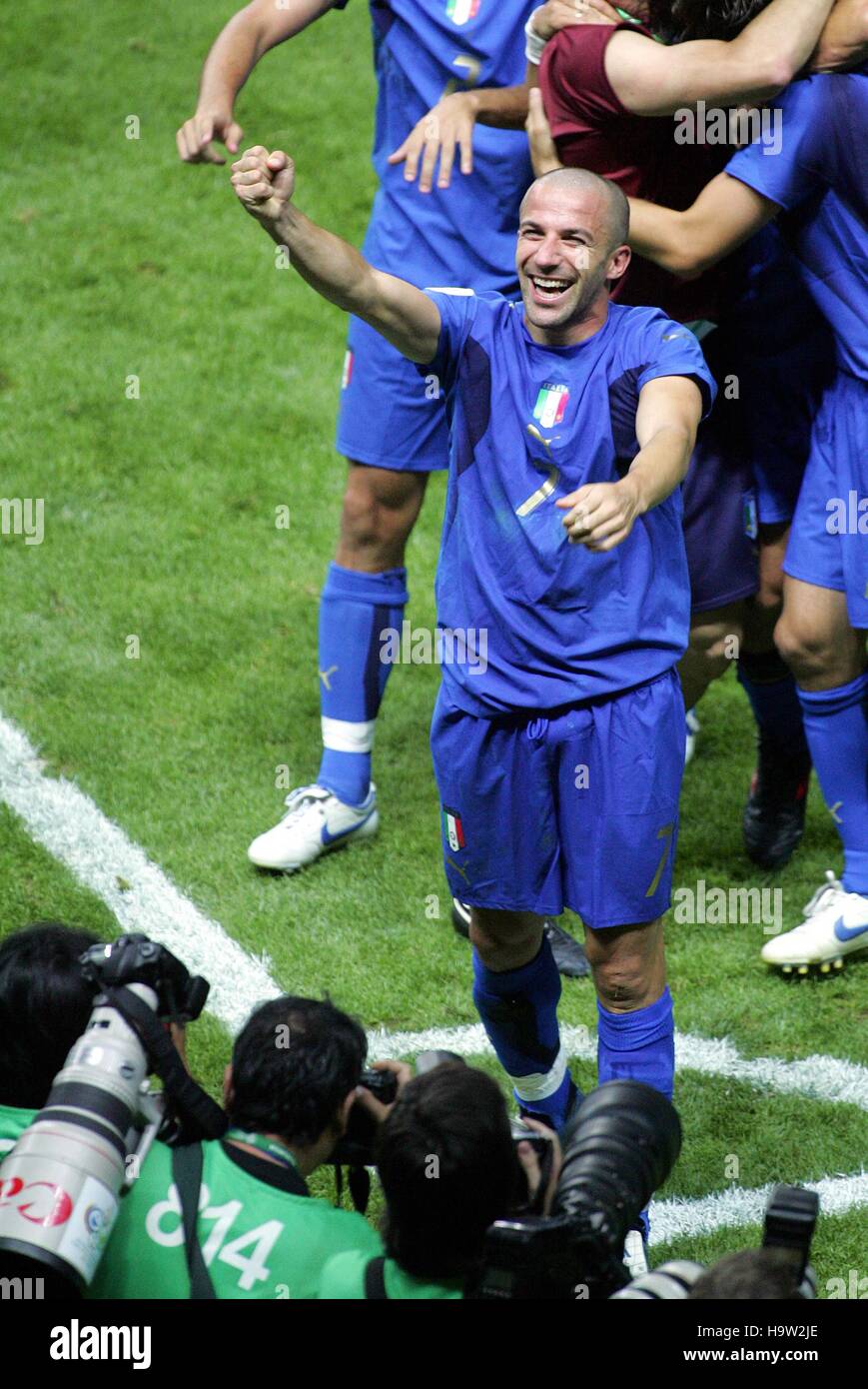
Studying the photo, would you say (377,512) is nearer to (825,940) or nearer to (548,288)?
(825,940)

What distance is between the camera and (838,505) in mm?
4043

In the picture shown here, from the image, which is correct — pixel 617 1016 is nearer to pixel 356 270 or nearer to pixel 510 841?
pixel 510 841

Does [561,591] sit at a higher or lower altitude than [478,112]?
lower

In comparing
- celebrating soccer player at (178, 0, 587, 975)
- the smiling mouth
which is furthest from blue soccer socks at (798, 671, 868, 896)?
the smiling mouth

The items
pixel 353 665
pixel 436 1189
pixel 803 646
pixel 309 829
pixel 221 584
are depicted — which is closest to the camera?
pixel 436 1189

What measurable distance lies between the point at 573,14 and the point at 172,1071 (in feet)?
7.63

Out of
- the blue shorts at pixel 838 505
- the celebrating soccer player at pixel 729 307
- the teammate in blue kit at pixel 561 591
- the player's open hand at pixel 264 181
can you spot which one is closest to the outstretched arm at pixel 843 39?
A: the celebrating soccer player at pixel 729 307

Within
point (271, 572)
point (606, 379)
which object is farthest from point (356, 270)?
point (271, 572)

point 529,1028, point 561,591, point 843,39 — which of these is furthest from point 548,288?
point 529,1028

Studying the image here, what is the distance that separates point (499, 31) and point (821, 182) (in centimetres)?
107

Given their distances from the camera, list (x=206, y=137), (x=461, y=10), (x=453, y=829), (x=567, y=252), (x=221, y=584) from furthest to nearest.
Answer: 1. (x=221, y=584)
2. (x=461, y=10)
3. (x=206, y=137)
4. (x=453, y=829)
5. (x=567, y=252)

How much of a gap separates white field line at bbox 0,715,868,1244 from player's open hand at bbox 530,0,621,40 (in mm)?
2134

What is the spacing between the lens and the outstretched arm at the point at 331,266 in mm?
2859

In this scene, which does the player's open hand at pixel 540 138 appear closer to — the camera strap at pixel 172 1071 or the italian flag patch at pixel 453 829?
the italian flag patch at pixel 453 829
